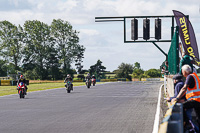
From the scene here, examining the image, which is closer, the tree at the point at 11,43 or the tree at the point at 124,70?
the tree at the point at 11,43

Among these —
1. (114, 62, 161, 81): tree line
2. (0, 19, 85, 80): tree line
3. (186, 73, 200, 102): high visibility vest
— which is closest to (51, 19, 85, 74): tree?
(0, 19, 85, 80): tree line

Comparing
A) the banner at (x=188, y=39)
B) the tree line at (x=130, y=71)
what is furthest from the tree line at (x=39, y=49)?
the banner at (x=188, y=39)

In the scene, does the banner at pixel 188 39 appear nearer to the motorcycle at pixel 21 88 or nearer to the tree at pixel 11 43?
the motorcycle at pixel 21 88

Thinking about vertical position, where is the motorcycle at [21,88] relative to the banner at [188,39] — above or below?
below

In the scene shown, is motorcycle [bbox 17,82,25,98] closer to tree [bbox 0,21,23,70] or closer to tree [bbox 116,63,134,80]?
tree [bbox 0,21,23,70]

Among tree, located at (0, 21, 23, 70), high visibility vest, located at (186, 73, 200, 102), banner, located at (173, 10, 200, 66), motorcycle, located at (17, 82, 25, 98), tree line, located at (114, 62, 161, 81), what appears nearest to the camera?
high visibility vest, located at (186, 73, 200, 102)

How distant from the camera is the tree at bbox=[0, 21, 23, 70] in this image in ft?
288

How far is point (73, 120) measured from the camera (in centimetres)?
1195

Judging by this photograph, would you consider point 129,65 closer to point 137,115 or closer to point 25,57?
point 25,57

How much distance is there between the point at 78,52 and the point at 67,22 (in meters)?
8.02

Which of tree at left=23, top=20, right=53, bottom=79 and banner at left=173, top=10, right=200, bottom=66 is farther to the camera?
tree at left=23, top=20, right=53, bottom=79

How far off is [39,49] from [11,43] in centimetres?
763

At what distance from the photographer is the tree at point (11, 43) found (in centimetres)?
8769

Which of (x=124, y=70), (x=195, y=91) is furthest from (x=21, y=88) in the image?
(x=124, y=70)
